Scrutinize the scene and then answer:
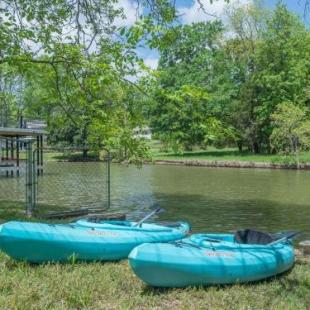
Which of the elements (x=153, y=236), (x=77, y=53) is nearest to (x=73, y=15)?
(x=77, y=53)

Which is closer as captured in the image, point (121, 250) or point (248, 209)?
point (121, 250)

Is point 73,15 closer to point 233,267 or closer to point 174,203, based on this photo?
point 233,267

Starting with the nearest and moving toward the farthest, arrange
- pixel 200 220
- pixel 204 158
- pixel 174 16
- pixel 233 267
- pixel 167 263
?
1. pixel 167 263
2. pixel 233 267
3. pixel 174 16
4. pixel 200 220
5. pixel 204 158

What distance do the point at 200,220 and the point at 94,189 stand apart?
5.76 metres

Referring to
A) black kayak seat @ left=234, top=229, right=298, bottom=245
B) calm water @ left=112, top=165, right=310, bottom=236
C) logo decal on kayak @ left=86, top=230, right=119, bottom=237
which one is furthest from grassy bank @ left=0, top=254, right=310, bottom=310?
calm water @ left=112, top=165, right=310, bottom=236

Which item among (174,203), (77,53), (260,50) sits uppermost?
(260,50)

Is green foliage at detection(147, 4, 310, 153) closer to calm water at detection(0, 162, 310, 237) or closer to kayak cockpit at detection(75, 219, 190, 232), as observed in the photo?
calm water at detection(0, 162, 310, 237)

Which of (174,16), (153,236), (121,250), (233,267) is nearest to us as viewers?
(233,267)

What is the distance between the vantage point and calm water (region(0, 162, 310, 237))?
1296 centimetres

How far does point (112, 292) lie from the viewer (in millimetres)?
4969

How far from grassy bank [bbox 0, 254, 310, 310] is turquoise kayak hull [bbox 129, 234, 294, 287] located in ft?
0.38

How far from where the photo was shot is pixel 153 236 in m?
6.91

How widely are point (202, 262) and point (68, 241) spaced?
174 centimetres

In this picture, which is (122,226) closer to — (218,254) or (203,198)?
(218,254)
